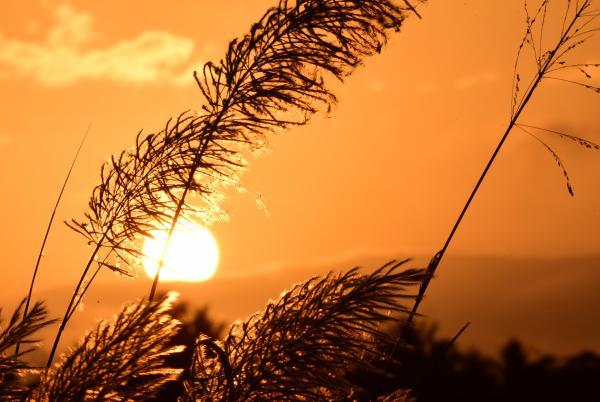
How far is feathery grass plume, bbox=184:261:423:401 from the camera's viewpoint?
1385mm

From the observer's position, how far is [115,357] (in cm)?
133

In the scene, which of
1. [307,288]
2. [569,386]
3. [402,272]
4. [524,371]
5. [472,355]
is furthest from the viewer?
[569,386]

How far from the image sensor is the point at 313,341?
1.42 metres

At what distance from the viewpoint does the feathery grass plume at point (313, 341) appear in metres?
1.38

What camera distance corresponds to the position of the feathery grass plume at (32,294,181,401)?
1304 mm

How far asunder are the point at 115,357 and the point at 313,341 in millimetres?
372

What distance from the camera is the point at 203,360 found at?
170 centimetres

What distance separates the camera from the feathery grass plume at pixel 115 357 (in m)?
1.30

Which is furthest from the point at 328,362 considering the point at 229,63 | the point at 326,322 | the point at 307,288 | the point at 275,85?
the point at 229,63

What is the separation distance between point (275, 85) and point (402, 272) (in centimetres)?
149

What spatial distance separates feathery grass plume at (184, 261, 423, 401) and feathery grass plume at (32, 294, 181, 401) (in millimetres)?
149

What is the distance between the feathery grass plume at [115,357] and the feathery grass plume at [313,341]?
0.15 metres

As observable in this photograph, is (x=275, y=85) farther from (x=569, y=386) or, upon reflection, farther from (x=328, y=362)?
(x=569, y=386)

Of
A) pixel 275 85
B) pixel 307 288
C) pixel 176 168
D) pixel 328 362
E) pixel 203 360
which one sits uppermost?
pixel 275 85
